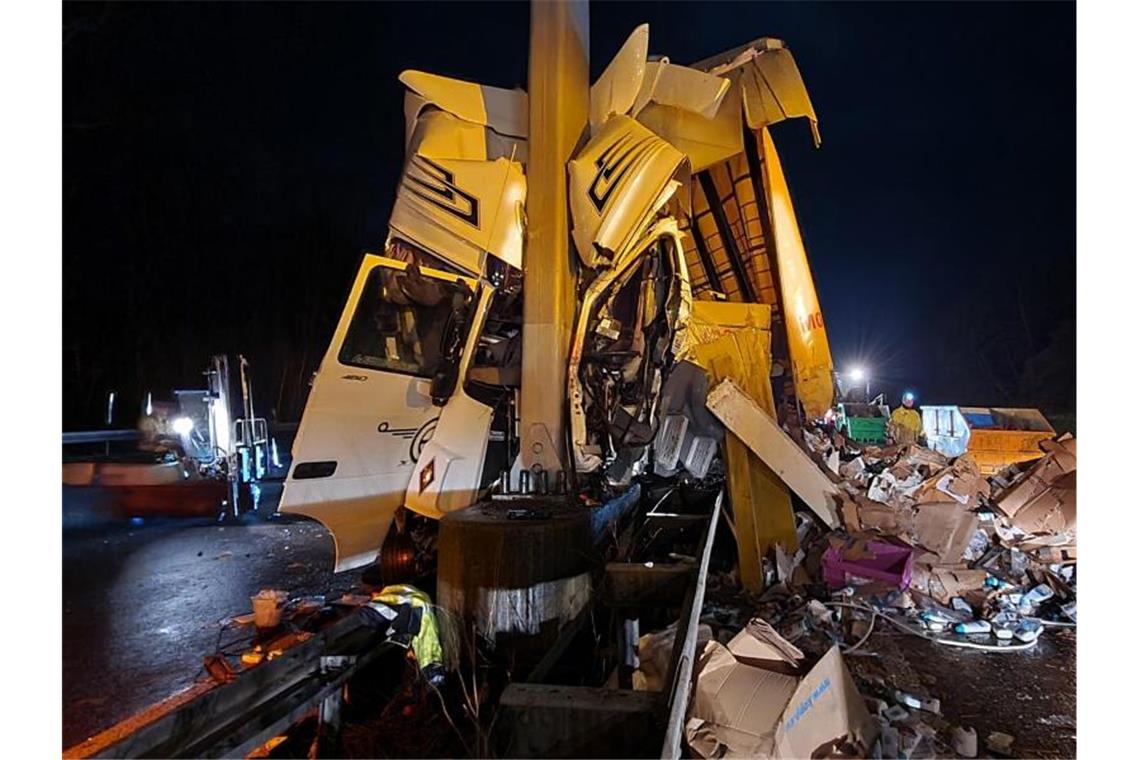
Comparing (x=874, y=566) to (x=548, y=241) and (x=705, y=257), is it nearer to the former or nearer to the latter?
(x=548, y=241)

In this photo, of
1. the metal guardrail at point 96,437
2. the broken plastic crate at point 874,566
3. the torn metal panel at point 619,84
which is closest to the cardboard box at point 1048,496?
the broken plastic crate at point 874,566

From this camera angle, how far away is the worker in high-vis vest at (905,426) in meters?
10.3

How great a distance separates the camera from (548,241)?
4023 mm

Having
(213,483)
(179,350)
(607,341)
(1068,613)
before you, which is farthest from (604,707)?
(179,350)

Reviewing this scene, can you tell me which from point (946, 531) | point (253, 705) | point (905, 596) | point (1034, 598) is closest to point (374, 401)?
point (253, 705)

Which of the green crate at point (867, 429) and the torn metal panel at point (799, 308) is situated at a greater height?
the torn metal panel at point (799, 308)

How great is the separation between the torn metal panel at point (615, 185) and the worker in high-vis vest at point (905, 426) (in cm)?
777

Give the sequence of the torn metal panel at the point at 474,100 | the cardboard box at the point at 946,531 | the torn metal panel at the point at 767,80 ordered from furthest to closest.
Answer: the torn metal panel at the point at 767,80 < the cardboard box at the point at 946,531 < the torn metal panel at the point at 474,100

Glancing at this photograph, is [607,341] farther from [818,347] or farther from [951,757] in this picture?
[818,347]

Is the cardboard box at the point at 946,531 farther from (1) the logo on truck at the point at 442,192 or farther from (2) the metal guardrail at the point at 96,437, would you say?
(2) the metal guardrail at the point at 96,437

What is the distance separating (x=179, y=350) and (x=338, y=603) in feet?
70.8

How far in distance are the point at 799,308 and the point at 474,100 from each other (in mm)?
4596

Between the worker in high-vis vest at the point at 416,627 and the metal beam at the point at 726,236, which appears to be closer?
the worker in high-vis vest at the point at 416,627

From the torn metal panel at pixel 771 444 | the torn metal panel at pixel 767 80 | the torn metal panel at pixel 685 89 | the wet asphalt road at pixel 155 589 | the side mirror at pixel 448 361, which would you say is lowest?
the wet asphalt road at pixel 155 589
